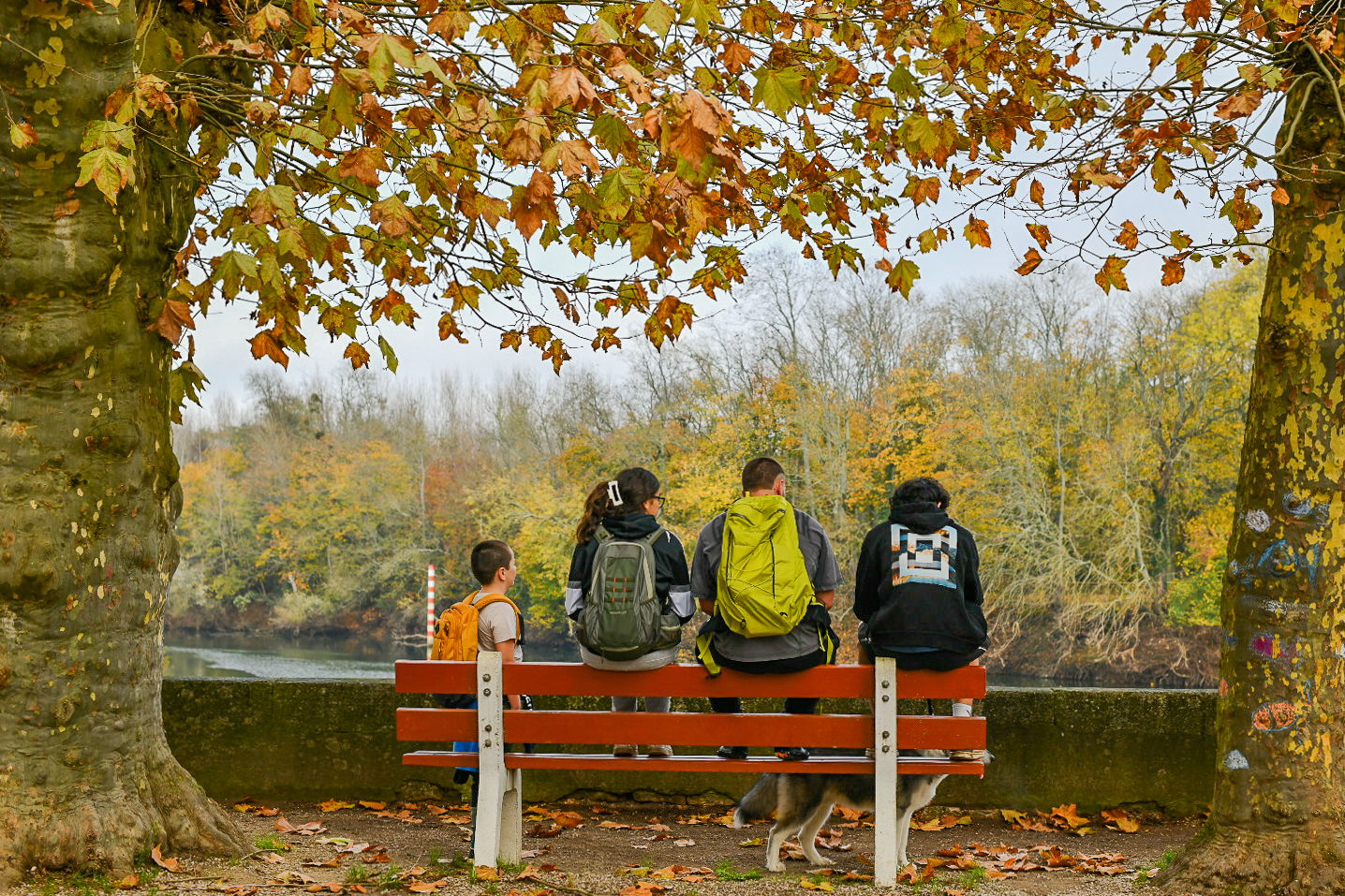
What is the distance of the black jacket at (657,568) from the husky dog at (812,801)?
87cm

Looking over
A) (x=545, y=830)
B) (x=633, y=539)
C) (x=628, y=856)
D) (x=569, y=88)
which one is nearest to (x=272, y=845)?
(x=545, y=830)

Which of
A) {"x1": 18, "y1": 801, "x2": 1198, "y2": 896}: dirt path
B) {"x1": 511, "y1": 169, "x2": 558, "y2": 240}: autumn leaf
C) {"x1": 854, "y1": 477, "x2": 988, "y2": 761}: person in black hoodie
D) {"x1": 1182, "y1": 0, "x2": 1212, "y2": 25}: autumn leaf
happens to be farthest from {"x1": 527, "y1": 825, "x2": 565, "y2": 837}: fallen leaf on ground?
{"x1": 1182, "y1": 0, "x2": 1212, "y2": 25}: autumn leaf

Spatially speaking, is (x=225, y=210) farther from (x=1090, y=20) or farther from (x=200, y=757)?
(x=1090, y=20)

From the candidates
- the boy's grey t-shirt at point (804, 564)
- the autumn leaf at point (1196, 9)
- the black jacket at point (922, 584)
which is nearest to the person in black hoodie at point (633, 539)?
the boy's grey t-shirt at point (804, 564)

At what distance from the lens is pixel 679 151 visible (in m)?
4.41

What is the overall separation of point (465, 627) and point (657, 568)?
3.24 feet

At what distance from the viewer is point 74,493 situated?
208 inches

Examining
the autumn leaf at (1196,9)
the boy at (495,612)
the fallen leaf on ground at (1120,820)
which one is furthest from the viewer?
the fallen leaf on ground at (1120,820)

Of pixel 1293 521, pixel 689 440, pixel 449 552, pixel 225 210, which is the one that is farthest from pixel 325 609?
pixel 1293 521

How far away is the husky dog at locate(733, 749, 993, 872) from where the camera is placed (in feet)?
18.6

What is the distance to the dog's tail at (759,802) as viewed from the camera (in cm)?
575

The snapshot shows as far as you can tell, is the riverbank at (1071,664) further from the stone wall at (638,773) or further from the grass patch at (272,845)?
the grass patch at (272,845)

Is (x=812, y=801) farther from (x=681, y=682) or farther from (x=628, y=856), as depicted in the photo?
(x=628, y=856)

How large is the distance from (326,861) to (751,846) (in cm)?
208
